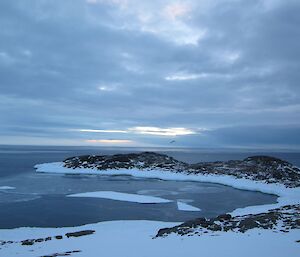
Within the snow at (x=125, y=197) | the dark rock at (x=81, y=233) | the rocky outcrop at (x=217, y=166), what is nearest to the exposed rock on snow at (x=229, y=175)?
the rocky outcrop at (x=217, y=166)

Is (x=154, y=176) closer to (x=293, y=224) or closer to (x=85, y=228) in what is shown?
(x=85, y=228)

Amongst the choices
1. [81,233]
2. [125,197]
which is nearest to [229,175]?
[125,197]

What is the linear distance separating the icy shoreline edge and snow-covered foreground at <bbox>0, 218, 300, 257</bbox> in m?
9.93

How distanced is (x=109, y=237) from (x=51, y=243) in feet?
9.17

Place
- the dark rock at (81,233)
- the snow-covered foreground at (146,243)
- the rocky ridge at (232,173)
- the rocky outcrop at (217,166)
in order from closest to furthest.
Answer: the snow-covered foreground at (146,243) < the rocky ridge at (232,173) < the dark rock at (81,233) < the rocky outcrop at (217,166)

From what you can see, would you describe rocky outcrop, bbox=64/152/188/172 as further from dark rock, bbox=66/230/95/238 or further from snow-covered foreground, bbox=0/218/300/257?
snow-covered foreground, bbox=0/218/300/257

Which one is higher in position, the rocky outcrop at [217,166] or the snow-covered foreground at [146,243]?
the rocky outcrop at [217,166]

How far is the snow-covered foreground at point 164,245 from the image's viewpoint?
12.5m

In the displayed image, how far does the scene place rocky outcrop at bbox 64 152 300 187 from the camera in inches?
1846

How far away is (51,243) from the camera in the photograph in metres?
15.9

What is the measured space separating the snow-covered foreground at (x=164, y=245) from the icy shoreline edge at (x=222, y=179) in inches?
391

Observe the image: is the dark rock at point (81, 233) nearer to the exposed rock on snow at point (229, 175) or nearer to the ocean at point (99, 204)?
the ocean at point (99, 204)

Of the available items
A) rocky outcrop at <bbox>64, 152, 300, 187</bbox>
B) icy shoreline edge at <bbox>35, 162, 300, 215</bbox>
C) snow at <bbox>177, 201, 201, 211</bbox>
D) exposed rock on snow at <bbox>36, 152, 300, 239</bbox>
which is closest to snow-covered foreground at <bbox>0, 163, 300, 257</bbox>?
exposed rock on snow at <bbox>36, 152, 300, 239</bbox>

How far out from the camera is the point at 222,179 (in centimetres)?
4650
